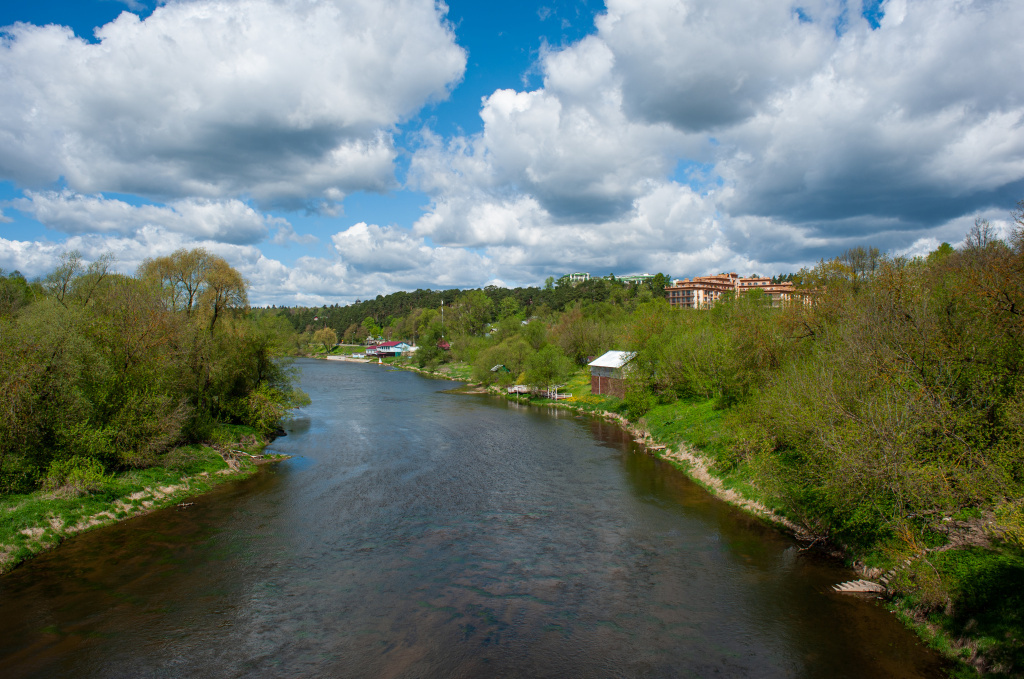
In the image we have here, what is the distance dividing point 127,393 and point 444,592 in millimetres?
16550

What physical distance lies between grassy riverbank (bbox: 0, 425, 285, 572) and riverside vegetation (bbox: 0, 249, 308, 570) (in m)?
0.05

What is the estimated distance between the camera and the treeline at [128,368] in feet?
58.4

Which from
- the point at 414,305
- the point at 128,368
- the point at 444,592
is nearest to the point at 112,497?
the point at 128,368

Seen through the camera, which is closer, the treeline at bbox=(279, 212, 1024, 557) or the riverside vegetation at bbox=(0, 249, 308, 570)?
the treeline at bbox=(279, 212, 1024, 557)

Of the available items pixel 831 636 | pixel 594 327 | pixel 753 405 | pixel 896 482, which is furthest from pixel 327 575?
pixel 594 327

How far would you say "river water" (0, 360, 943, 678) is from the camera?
11.4 m

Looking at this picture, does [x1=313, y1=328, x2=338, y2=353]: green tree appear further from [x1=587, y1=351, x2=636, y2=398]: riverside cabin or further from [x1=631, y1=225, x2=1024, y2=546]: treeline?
[x1=631, y1=225, x2=1024, y2=546]: treeline

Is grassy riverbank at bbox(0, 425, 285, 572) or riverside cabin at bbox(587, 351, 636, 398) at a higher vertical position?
riverside cabin at bbox(587, 351, 636, 398)

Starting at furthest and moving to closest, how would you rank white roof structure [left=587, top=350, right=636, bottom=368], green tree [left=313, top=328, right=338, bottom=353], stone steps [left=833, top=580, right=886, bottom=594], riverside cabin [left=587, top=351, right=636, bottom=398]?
green tree [left=313, top=328, right=338, bottom=353] → white roof structure [left=587, top=350, right=636, bottom=368] → riverside cabin [left=587, top=351, right=636, bottom=398] → stone steps [left=833, top=580, right=886, bottom=594]

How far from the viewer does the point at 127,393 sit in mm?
21609

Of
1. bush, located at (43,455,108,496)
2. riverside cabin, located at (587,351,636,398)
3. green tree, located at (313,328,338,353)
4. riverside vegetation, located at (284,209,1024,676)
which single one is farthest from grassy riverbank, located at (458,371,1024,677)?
green tree, located at (313,328,338,353)

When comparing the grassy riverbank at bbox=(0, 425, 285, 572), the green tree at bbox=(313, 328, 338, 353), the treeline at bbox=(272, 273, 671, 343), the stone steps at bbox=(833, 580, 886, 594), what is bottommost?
the stone steps at bbox=(833, 580, 886, 594)

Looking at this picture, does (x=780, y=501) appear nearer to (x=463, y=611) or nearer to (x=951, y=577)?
(x=951, y=577)

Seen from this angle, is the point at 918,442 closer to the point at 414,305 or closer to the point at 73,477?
the point at 73,477
